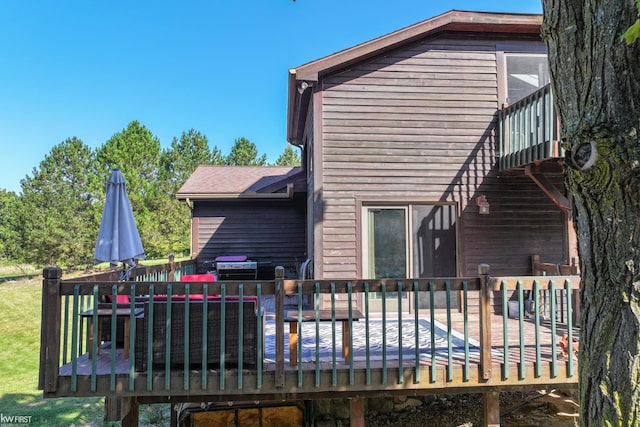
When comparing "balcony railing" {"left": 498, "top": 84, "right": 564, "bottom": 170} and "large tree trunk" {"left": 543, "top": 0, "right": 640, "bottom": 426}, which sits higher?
"balcony railing" {"left": 498, "top": 84, "right": 564, "bottom": 170}

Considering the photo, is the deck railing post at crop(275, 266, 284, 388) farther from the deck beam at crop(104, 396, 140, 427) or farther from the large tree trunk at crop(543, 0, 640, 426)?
the large tree trunk at crop(543, 0, 640, 426)

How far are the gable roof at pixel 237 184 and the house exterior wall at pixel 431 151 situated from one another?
3.25 meters

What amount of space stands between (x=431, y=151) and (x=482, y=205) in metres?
1.19

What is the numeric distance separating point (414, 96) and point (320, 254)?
303cm

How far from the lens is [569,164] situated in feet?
5.99

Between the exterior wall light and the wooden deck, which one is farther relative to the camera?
the exterior wall light

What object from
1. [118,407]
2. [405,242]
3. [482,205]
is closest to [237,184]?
[405,242]

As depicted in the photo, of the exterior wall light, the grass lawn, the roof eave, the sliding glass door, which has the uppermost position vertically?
the roof eave

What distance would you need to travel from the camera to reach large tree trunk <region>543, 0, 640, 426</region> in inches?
64.6

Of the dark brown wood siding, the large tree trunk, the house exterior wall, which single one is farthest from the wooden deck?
the dark brown wood siding

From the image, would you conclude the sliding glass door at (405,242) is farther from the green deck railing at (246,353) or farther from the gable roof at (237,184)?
the gable roof at (237,184)

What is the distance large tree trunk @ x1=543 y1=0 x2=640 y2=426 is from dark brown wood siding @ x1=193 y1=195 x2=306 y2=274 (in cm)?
901

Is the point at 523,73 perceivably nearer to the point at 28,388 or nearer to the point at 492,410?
the point at 492,410

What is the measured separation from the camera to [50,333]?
3.34m
